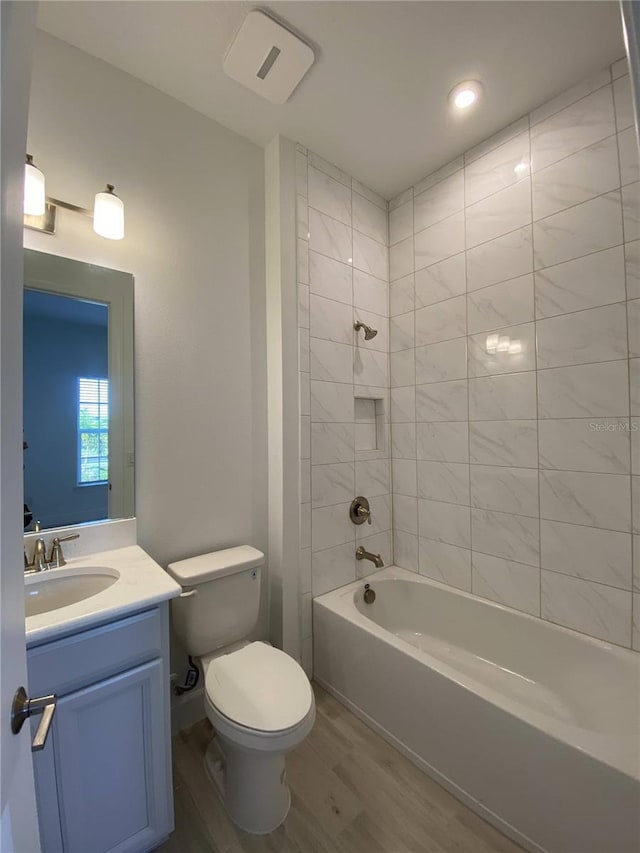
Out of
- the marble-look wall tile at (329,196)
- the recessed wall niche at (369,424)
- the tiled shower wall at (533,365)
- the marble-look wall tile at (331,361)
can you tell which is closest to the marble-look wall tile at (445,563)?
the tiled shower wall at (533,365)

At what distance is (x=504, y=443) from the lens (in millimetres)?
1773

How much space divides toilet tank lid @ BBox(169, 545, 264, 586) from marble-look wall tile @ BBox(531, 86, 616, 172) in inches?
87.9

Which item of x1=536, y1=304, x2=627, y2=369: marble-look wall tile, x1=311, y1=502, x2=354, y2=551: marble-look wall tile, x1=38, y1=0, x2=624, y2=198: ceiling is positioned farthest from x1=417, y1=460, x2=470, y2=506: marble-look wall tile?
x1=38, y1=0, x2=624, y2=198: ceiling

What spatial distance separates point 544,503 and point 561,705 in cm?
85

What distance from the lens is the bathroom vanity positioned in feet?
2.96

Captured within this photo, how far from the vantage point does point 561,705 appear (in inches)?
59.6

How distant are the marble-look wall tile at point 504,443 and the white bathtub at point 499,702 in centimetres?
74

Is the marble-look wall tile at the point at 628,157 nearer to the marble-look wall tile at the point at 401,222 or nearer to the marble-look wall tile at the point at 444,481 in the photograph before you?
the marble-look wall tile at the point at 401,222

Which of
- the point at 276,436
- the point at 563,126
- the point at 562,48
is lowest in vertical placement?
the point at 276,436

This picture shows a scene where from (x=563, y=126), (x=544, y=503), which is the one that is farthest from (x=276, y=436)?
(x=563, y=126)

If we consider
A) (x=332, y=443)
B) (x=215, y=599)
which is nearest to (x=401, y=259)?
(x=332, y=443)

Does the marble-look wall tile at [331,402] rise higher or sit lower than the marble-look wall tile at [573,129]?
lower

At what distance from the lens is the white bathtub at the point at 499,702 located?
1019 millimetres

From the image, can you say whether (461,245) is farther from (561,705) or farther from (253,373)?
(561,705)
